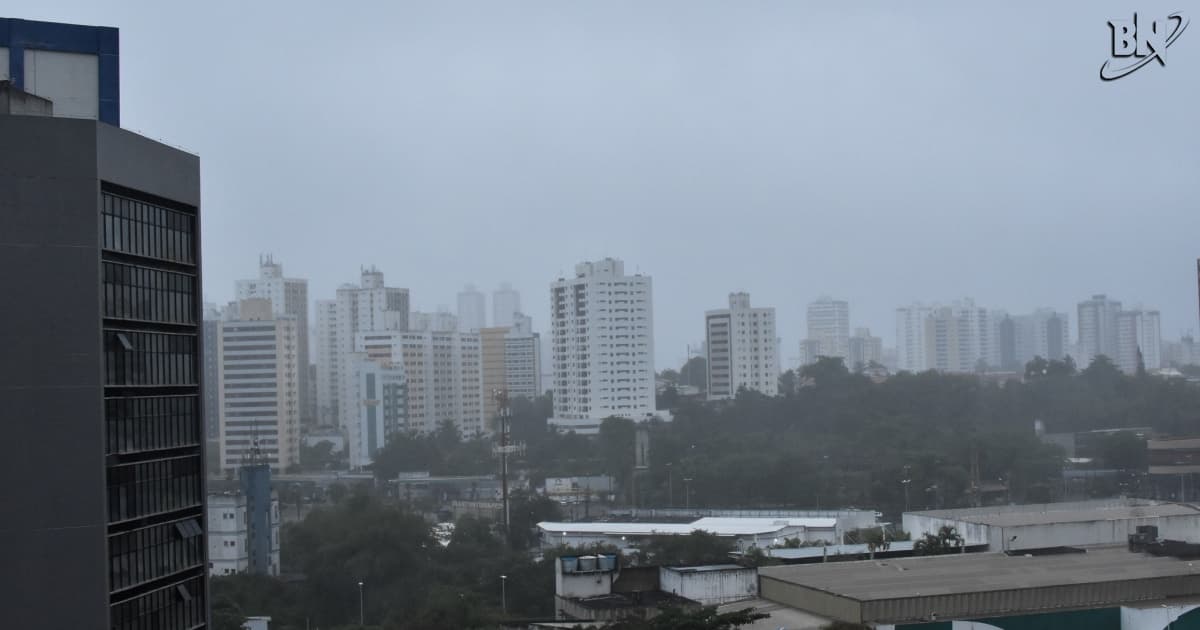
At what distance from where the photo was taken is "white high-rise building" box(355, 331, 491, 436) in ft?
117

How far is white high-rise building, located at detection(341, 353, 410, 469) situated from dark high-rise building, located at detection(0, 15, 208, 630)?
28.0 meters

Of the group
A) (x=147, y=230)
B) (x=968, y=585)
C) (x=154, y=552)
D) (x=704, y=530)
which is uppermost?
(x=147, y=230)

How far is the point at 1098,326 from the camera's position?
6231cm

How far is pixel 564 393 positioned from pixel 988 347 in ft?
111

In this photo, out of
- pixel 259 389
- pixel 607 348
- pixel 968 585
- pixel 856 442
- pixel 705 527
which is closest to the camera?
pixel 968 585

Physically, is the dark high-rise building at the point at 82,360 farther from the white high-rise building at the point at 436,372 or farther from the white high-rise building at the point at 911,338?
the white high-rise building at the point at 911,338

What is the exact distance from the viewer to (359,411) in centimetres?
3306

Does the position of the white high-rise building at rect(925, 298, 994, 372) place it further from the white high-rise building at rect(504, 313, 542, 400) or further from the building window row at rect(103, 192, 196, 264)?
the building window row at rect(103, 192, 196, 264)

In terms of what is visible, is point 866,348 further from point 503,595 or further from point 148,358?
point 148,358

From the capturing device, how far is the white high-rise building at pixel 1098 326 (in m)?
61.6

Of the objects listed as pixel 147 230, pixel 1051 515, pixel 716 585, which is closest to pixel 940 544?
pixel 1051 515

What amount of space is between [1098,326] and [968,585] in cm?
5734

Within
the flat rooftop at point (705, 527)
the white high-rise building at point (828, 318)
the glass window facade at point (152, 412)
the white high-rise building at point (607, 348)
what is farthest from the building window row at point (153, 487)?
the white high-rise building at point (828, 318)

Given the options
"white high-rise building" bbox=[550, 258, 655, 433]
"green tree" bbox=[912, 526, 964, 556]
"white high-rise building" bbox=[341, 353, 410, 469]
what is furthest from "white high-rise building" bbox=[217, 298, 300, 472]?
"green tree" bbox=[912, 526, 964, 556]
